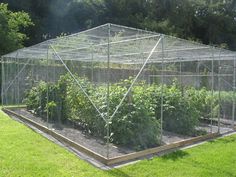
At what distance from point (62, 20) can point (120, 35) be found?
74.8 ft

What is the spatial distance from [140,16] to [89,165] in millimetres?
23506

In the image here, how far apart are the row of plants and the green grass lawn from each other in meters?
0.90

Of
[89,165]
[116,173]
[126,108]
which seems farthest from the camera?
[126,108]

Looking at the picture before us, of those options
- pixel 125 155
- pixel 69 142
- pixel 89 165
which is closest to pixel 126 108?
pixel 125 155

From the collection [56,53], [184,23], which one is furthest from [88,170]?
[184,23]

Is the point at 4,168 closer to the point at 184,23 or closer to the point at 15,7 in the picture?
the point at 15,7

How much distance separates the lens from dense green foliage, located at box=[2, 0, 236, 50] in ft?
87.6

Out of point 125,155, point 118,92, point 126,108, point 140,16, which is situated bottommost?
point 125,155

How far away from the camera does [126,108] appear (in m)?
6.88

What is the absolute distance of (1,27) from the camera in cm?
1822

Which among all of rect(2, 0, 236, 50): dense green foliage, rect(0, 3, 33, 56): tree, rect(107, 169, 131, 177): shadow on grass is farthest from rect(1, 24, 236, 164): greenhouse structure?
rect(2, 0, 236, 50): dense green foliage

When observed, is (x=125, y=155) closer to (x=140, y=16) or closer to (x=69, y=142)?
(x=69, y=142)

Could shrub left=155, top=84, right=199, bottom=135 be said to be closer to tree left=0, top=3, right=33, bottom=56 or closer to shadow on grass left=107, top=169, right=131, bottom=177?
shadow on grass left=107, top=169, right=131, bottom=177

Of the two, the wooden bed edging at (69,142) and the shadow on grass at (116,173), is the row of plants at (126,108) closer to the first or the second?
the wooden bed edging at (69,142)
